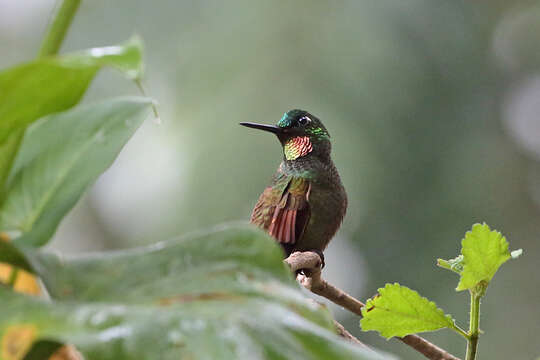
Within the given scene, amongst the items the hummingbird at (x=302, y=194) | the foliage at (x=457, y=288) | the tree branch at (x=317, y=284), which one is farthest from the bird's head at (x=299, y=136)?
the foliage at (x=457, y=288)

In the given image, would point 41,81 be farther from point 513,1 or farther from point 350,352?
point 513,1

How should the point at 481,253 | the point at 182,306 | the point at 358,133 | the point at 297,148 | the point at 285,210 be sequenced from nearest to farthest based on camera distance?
the point at 182,306, the point at 481,253, the point at 285,210, the point at 297,148, the point at 358,133

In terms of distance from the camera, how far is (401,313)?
844mm

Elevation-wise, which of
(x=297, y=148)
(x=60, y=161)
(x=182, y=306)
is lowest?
(x=182, y=306)

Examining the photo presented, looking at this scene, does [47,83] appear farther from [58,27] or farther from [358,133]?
[358,133]

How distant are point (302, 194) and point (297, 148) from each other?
147mm

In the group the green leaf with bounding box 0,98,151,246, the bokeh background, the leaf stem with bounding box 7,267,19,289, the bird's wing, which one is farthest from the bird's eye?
the bokeh background

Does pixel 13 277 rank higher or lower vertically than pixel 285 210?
lower

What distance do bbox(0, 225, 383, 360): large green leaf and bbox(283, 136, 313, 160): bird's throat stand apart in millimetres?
1351

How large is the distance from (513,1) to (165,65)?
388 cm

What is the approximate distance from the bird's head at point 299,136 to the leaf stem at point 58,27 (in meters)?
1.23

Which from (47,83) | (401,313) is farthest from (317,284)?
(47,83)

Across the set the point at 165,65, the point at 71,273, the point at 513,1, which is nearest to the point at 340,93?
the point at 165,65

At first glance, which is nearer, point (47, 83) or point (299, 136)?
point (47, 83)
